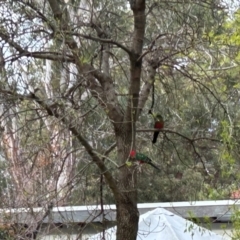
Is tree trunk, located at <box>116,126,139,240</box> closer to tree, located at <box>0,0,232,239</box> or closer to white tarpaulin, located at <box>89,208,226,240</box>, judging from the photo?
tree, located at <box>0,0,232,239</box>

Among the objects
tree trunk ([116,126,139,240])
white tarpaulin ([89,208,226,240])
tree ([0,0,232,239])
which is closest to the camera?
tree ([0,0,232,239])

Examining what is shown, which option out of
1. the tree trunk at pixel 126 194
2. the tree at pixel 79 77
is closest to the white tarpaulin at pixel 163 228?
the tree at pixel 79 77

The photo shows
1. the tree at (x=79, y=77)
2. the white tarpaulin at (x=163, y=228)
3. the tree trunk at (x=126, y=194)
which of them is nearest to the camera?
the tree at (x=79, y=77)

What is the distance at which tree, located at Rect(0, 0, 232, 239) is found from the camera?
3262 millimetres

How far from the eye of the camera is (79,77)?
3582mm

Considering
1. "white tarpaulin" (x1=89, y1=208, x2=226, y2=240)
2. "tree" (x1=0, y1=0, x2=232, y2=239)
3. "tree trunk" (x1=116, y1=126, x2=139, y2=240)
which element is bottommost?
"white tarpaulin" (x1=89, y1=208, x2=226, y2=240)

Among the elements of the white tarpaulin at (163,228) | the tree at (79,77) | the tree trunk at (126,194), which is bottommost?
the white tarpaulin at (163,228)

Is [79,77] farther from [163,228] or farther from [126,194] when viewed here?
[163,228]

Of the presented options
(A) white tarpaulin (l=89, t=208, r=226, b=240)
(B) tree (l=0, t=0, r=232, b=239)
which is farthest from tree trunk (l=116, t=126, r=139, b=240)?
(A) white tarpaulin (l=89, t=208, r=226, b=240)

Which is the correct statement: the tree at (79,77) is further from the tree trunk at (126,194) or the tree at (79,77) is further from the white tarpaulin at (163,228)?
the white tarpaulin at (163,228)

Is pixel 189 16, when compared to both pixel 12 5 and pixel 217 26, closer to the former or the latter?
pixel 217 26

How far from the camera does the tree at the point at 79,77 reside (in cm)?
326

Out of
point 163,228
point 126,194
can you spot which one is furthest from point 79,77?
point 163,228

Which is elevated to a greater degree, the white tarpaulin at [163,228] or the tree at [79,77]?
the tree at [79,77]
